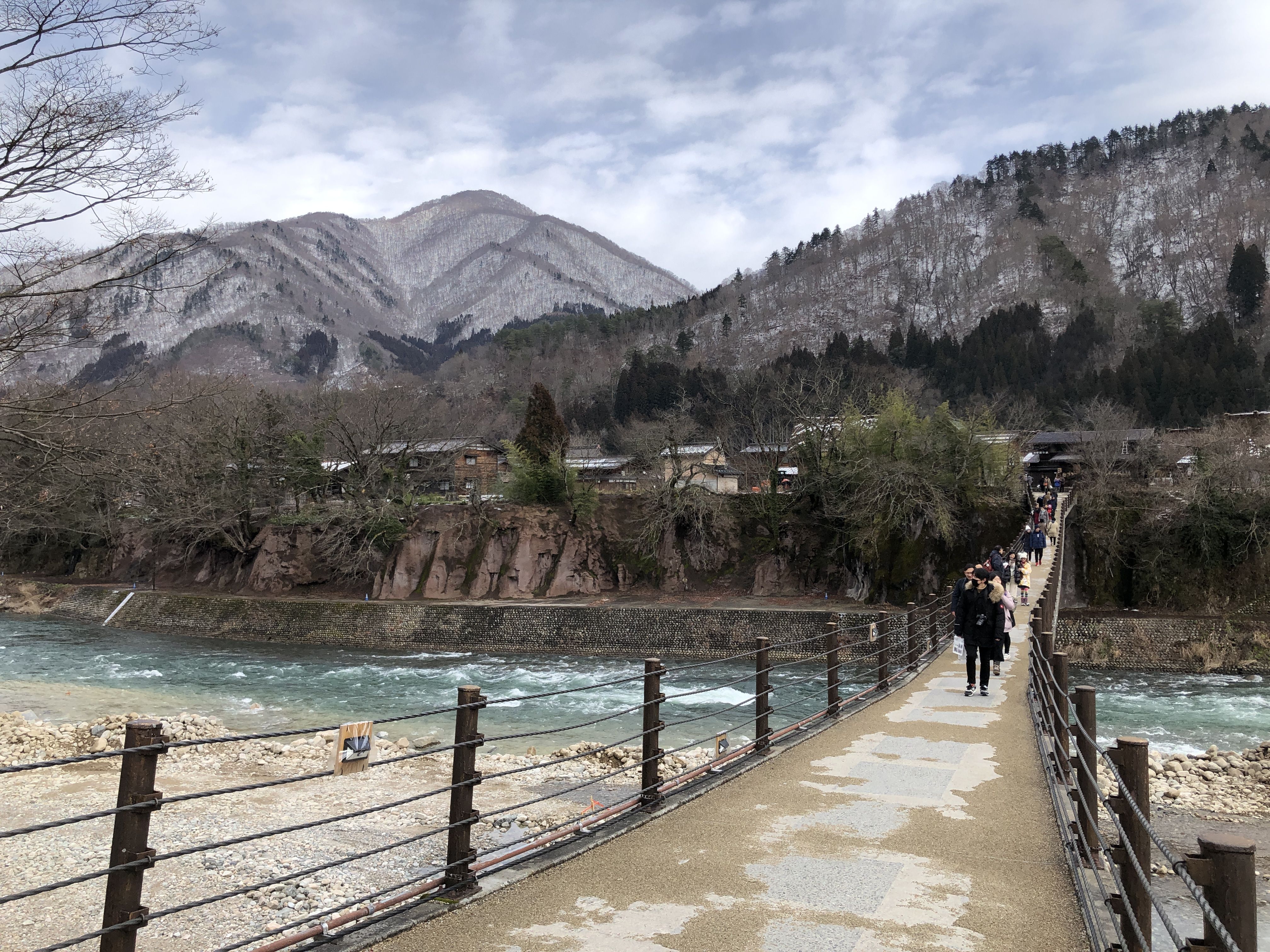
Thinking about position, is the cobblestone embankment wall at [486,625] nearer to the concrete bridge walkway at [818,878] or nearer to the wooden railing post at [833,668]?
the wooden railing post at [833,668]

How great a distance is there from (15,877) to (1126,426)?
58853mm

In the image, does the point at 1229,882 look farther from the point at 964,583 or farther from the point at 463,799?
the point at 964,583

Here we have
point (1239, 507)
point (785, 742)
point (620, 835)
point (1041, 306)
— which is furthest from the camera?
point (1041, 306)

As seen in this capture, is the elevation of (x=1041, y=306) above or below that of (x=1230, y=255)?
below

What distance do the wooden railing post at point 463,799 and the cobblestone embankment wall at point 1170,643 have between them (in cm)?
2422

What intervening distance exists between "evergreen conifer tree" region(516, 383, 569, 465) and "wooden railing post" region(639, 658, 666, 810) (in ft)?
124

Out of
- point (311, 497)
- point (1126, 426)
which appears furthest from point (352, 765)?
point (1126, 426)

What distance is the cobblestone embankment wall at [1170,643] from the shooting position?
24.6 meters

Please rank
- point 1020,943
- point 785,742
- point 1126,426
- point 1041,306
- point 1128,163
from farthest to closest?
point 1128,163, point 1041,306, point 1126,426, point 785,742, point 1020,943

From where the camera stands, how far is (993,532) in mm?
31219

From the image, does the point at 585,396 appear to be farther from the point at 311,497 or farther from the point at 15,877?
the point at 15,877

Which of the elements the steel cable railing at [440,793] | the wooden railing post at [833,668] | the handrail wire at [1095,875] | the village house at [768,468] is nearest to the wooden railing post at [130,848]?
the steel cable railing at [440,793]

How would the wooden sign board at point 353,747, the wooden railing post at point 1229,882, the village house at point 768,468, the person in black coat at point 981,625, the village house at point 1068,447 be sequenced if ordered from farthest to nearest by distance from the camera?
the village house at point 1068,447, the village house at point 768,468, the person in black coat at point 981,625, the wooden sign board at point 353,747, the wooden railing post at point 1229,882

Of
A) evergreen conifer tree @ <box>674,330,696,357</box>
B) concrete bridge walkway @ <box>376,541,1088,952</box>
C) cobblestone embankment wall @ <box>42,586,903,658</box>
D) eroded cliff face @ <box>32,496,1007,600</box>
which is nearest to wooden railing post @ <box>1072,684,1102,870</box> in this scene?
concrete bridge walkway @ <box>376,541,1088,952</box>
